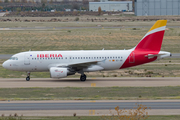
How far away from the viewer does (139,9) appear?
161m

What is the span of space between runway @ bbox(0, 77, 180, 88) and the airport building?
12166 centimetres

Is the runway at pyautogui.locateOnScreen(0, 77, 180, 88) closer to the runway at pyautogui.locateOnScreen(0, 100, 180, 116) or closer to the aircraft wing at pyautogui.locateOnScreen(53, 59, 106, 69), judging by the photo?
the aircraft wing at pyautogui.locateOnScreen(53, 59, 106, 69)

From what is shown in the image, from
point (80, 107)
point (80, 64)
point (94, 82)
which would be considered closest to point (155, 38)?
point (94, 82)

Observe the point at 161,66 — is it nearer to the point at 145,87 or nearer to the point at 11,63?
the point at 145,87

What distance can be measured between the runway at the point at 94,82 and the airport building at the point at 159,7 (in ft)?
399

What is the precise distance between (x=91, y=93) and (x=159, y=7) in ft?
439

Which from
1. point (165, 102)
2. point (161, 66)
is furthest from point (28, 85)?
point (161, 66)

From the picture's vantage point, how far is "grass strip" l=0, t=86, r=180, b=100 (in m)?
28.7

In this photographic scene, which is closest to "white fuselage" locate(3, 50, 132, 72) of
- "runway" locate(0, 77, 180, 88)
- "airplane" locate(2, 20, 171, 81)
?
"airplane" locate(2, 20, 171, 81)

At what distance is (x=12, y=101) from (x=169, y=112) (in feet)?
44.7

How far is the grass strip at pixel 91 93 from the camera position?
94.0ft

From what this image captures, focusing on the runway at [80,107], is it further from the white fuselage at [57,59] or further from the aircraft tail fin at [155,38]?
the aircraft tail fin at [155,38]

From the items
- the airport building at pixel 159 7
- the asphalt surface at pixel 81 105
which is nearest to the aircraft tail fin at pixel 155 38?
the asphalt surface at pixel 81 105

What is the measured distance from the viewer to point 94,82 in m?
36.8
